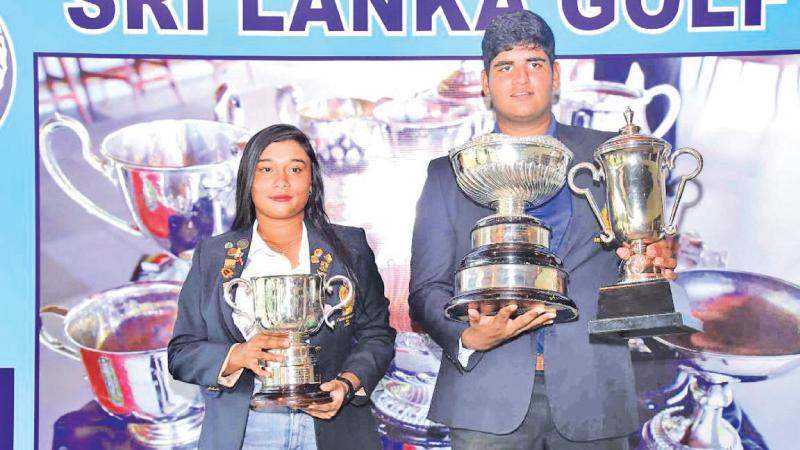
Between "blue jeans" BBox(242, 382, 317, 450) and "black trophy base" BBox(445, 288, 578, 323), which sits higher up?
"black trophy base" BBox(445, 288, 578, 323)

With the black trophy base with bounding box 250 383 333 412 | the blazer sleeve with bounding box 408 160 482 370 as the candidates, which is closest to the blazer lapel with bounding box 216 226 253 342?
the black trophy base with bounding box 250 383 333 412

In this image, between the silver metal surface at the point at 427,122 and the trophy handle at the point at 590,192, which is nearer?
the trophy handle at the point at 590,192

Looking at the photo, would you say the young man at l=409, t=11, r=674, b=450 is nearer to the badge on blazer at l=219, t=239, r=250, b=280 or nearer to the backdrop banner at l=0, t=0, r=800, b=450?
the badge on blazer at l=219, t=239, r=250, b=280

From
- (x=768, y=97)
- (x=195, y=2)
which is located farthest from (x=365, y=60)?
(x=768, y=97)

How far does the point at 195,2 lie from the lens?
3.49 meters

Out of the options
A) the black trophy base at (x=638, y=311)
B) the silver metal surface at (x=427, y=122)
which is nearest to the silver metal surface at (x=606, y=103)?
the silver metal surface at (x=427, y=122)

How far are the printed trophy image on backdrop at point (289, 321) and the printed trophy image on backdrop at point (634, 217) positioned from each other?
667 millimetres

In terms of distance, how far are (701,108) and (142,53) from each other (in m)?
1.85

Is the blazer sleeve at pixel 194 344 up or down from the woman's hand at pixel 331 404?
up

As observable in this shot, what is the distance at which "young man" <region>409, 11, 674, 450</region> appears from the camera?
8.57 feet

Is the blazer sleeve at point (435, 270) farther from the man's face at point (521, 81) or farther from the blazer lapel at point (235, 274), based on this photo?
the blazer lapel at point (235, 274)

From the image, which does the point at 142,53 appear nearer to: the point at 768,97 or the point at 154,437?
the point at 154,437

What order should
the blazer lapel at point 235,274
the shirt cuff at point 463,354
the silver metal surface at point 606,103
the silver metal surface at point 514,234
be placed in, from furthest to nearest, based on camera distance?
the silver metal surface at point 606,103 → the blazer lapel at point 235,274 → the shirt cuff at point 463,354 → the silver metal surface at point 514,234

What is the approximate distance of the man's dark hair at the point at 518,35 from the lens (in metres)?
2.78
